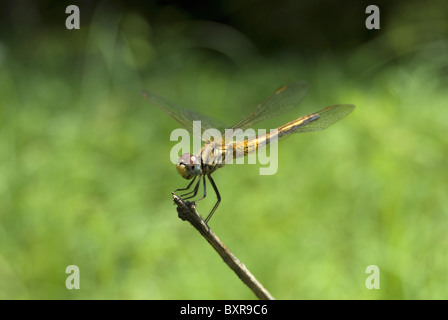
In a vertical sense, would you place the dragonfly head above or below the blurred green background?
below

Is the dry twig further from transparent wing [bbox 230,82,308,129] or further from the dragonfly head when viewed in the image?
transparent wing [bbox 230,82,308,129]

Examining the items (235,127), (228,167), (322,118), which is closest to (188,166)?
(235,127)

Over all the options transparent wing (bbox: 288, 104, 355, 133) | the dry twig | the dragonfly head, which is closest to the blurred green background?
transparent wing (bbox: 288, 104, 355, 133)

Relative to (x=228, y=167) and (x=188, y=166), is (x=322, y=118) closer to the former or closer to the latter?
(x=188, y=166)

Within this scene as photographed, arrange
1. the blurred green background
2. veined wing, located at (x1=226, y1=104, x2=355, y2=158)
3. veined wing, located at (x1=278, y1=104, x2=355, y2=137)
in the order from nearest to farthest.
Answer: veined wing, located at (x1=226, y1=104, x2=355, y2=158), veined wing, located at (x1=278, y1=104, x2=355, y2=137), the blurred green background

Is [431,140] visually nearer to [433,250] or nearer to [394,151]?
[394,151]

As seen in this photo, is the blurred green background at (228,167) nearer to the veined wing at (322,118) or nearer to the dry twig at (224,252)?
the veined wing at (322,118)

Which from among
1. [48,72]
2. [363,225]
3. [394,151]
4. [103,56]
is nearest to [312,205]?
[363,225]
